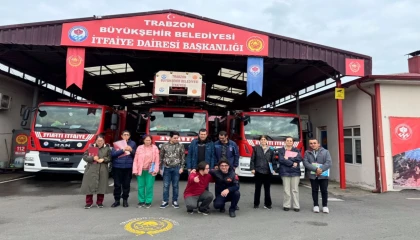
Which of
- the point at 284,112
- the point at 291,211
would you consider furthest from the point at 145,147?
the point at 284,112

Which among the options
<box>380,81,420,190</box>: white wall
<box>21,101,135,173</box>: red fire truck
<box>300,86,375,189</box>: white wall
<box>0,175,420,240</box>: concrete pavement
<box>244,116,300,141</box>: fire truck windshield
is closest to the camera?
<box>0,175,420,240</box>: concrete pavement

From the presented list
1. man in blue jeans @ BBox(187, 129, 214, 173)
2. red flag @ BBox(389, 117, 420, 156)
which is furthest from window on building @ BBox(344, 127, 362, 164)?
man in blue jeans @ BBox(187, 129, 214, 173)

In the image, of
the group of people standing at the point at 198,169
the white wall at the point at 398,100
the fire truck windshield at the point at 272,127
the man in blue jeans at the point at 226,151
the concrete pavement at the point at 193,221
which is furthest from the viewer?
the fire truck windshield at the point at 272,127

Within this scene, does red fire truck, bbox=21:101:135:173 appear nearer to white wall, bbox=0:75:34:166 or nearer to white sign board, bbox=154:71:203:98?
white sign board, bbox=154:71:203:98

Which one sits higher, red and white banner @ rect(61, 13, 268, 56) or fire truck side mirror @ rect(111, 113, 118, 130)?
red and white banner @ rect(61, 13, 268, 56)

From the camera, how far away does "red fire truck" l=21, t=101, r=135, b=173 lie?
8969 mm

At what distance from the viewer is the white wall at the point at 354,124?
9836 millimetres

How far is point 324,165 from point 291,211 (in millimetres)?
1158

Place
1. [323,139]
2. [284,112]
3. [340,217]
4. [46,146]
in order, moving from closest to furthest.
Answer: [340,217]
[46,146]
[284,112]
[323,139]

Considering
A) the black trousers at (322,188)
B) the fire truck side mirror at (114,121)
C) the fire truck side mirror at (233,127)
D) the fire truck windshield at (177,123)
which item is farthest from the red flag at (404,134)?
the fire truck side mirror at (114,121)

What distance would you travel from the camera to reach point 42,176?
10766 millimetres

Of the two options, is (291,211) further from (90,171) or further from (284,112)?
(284,112)

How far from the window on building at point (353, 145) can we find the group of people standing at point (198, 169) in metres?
5.32

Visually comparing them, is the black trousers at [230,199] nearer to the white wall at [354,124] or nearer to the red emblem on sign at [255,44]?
the red emblem on sign at [255,44]
